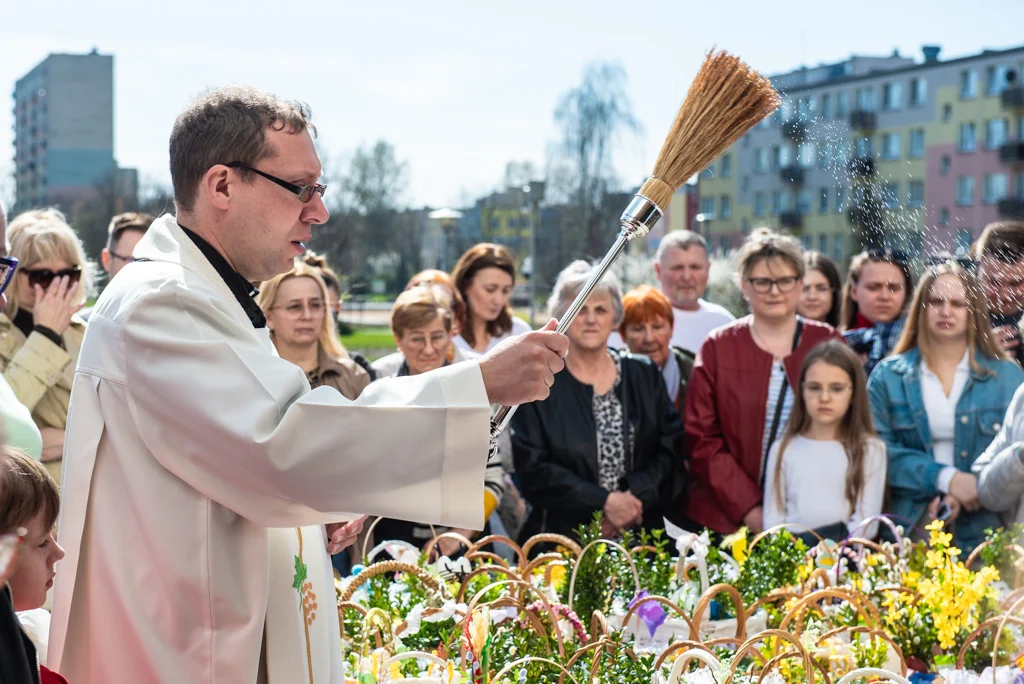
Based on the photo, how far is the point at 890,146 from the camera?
368 centimetres

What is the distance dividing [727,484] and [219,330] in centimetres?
315

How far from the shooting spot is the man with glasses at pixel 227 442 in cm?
198

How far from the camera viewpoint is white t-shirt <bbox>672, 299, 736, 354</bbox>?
618 centimetres

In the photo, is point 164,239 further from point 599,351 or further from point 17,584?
point 599,351

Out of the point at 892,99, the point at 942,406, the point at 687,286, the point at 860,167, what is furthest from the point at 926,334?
the point at 892,99

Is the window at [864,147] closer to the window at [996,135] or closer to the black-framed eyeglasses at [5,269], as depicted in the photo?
the window at [996,135]

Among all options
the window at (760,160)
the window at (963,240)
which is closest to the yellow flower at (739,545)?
the window at (963,240)

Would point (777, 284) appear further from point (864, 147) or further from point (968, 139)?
point (864, 147)

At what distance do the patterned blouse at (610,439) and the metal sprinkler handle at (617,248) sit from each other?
251 cm

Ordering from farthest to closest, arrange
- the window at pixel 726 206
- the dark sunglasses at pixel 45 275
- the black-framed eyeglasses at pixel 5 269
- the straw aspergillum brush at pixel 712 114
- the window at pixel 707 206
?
the window at pixel 707 206 → the window at pixel 726 206 → the dark sunglasses at pixel 45 275 → the straw aspergillum brush at pixel 712 114 → the black-framed eyeglasses at pixel 5 269

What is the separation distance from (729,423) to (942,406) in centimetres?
88

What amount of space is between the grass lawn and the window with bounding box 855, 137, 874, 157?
25489 millimetres

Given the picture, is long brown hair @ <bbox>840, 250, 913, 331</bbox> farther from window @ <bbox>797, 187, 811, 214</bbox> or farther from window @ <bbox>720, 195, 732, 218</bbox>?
window @ <bbox>720, 195, 732, 218</bbox>

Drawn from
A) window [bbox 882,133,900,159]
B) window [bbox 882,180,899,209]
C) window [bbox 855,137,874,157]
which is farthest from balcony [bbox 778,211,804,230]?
window [bbox 882,180,899,209]
